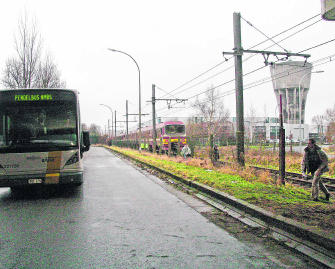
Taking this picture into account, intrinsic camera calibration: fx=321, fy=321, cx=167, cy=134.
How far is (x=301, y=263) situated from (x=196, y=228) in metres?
1.83

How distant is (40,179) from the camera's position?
758 centimetres

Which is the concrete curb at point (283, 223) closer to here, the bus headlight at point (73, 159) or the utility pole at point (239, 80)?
the bus headlight at point (73, 159)

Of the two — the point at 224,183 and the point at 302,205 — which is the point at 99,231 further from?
the point at 224,183

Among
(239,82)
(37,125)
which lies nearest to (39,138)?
(37,125)

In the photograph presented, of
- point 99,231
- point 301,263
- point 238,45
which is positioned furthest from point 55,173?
point 238,45

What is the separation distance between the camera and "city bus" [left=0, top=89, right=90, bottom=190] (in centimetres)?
745

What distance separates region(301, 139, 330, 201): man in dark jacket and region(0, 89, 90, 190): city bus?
5.55m

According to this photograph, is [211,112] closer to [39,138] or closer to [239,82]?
[239,82]

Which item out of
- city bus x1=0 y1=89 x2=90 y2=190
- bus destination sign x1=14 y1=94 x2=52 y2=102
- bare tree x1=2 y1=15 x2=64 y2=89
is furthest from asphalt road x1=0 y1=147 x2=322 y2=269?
bare tree x1=2 y1=15 x2=64 y2=89

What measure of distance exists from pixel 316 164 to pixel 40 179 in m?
6.50

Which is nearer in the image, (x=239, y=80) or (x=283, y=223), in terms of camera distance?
(x=283, y=223)

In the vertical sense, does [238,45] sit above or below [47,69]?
below

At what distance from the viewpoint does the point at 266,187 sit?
331 inches

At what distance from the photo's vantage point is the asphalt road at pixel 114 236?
367 centimetres
